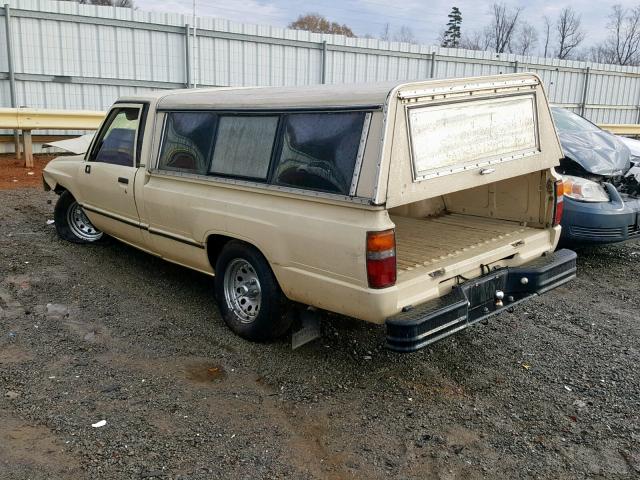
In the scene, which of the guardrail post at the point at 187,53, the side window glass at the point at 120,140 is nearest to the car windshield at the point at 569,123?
the side window glass at the point at 120,140

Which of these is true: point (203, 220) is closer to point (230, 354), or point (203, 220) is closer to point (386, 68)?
point (230, 354)

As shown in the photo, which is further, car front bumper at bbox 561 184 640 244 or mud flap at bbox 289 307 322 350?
car front bumper at bbox 561 184 640 244

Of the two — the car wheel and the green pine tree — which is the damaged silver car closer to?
the car wheel

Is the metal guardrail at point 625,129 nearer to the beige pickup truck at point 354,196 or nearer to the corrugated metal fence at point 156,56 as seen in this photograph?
the corrugated metal fence at point 156,56

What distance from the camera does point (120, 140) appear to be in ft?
19.0

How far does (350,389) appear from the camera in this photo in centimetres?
399

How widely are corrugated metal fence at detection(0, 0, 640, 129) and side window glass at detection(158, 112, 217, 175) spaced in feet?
28.8

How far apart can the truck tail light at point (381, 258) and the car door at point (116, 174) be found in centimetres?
284

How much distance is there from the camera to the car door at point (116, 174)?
5547 millimetres

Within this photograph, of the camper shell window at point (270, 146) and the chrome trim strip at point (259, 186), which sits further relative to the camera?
the camper shell window at point (270, 146)

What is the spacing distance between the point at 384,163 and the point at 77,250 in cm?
465

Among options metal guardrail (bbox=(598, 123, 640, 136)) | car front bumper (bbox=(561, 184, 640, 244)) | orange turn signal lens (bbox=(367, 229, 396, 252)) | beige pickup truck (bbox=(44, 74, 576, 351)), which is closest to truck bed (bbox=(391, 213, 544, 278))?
beige pickup truck (bbox=(44, 74, 576, 351))

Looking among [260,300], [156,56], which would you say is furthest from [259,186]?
[156,56]

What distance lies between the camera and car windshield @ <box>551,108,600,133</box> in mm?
7746
